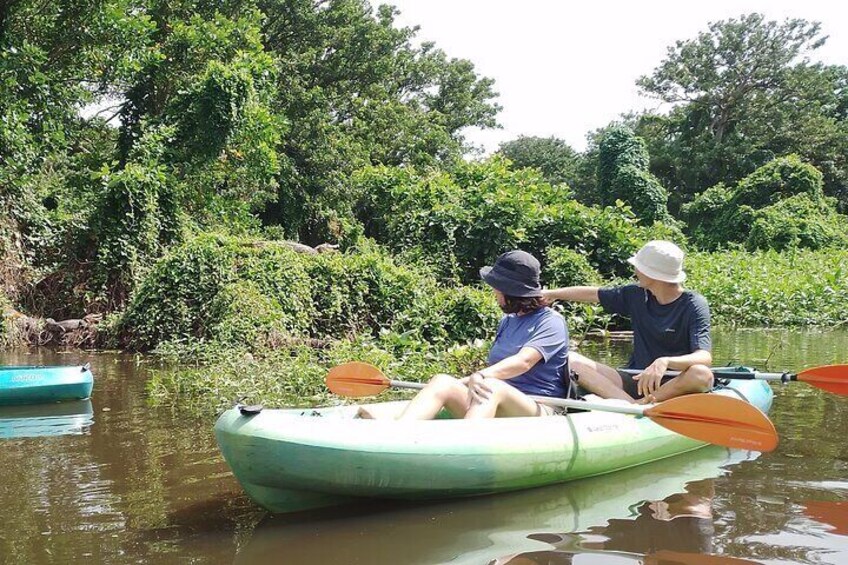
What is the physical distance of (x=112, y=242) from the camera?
12.2 meters

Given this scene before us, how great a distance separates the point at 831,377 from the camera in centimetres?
501

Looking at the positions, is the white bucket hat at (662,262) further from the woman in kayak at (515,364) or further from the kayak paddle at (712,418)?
the kayak paddle at (712,418)

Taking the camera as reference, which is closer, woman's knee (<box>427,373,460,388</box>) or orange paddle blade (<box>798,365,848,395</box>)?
woman's knee (<box>427,373,460,388</box>)

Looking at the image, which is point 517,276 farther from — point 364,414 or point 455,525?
point 455,525

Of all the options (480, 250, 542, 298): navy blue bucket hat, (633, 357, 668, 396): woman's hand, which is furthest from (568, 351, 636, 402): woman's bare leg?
(480, 250, 542, 298): navy blue bucket hat

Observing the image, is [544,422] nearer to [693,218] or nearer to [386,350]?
[386,350]

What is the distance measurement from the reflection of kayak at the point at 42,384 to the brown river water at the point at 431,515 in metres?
1.27

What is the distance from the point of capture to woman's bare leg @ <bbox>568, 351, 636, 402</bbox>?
15.5ft

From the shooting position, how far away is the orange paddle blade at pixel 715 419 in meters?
3.89

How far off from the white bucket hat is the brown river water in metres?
1.04

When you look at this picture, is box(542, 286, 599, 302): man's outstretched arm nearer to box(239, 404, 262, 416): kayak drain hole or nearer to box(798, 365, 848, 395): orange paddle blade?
box(798, 365, 848, 395): orange paddle blade

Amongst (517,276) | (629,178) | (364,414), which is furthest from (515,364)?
(629,178)

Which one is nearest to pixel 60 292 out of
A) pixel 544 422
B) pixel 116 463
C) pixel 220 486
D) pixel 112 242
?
pixel 112 242

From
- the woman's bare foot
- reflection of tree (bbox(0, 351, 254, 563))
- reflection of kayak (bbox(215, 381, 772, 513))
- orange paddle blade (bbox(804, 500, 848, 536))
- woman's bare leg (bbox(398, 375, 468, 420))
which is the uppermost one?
woman's bare leg (bbox(398, 375, 468, 420))
